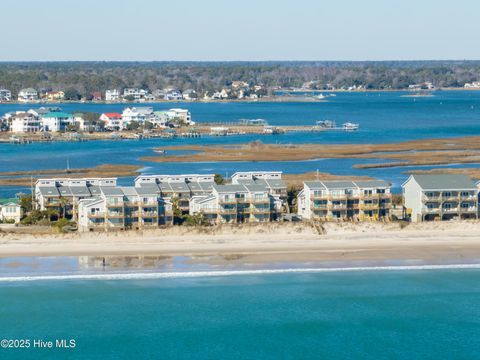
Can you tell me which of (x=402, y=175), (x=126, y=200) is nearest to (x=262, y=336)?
(x=126, y=200)

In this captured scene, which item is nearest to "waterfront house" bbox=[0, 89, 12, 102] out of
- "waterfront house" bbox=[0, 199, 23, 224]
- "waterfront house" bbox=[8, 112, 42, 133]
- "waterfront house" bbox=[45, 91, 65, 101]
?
"waterfront house" bbox=[45, 91, 65, 101]

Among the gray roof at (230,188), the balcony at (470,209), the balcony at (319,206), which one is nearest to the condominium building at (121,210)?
the gray roof at (230,188)

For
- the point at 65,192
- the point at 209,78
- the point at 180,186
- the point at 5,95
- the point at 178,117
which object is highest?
the point at 180,186

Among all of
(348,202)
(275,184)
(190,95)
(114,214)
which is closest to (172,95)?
(190,95)

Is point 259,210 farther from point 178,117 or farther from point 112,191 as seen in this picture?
point 178,117

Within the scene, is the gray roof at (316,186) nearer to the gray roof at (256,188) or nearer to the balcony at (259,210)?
the gray roof at (256,188)

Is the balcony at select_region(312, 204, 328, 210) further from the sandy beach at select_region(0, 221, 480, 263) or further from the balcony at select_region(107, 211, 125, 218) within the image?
the balcony at select_region(107, 211, 125, 218)

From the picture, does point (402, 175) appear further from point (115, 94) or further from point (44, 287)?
point (115, 94)
